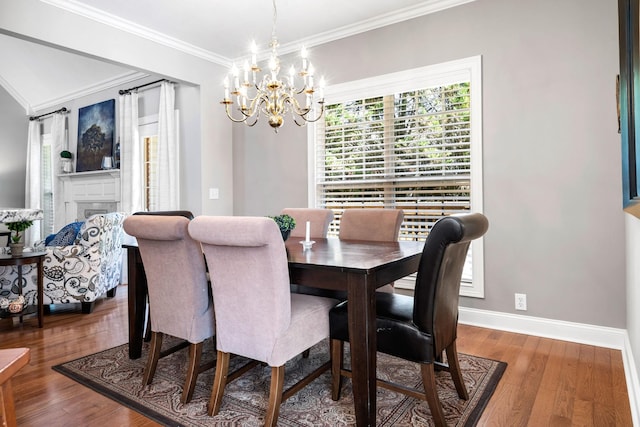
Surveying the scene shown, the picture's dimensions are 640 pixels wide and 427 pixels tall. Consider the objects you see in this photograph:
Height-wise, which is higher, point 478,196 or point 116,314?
point 478,196

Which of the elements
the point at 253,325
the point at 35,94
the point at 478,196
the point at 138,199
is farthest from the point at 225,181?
the point at 35,94

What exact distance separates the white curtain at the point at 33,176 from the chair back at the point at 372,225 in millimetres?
6475

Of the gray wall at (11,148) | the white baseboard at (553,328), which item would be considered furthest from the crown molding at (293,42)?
the gray wall at (11,148)

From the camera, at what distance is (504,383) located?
218 centimetres

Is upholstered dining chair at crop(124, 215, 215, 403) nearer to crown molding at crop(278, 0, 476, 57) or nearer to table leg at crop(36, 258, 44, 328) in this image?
table leg at crop(36, 258, 44, 328)

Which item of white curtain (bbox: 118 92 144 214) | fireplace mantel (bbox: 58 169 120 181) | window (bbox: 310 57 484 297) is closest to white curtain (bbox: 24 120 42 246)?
fireplace mantel (bbox: 58 169 120 181)

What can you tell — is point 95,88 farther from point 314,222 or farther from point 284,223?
point 284,223

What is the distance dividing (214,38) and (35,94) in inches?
185

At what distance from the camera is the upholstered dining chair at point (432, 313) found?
62.2 inches

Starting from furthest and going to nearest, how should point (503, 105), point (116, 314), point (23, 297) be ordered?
point (116, 314) → point (23, 297) → point (503, 105)

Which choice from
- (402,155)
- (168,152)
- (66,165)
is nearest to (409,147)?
(402,155)

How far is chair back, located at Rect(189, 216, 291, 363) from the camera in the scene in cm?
160

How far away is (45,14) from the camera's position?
316cm

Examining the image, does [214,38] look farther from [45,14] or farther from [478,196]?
[478,196]
